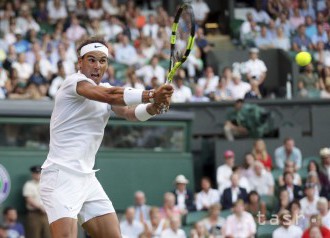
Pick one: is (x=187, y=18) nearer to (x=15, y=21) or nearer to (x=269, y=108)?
(x=269, y=108)

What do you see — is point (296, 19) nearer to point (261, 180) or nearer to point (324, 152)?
point (324, 152)

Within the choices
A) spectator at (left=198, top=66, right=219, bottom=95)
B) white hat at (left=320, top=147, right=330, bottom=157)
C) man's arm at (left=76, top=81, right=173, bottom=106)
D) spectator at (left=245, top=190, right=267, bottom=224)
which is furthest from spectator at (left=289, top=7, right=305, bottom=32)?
man's arm at (left=76, top=81, right=173, bottom=106)

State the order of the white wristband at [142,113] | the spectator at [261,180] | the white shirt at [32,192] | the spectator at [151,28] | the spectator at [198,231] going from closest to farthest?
the white wristband at [142,113], the spectator at [198,231], the white shirt at [32,192], the spectator at [261,180], the spectator at [151,28]

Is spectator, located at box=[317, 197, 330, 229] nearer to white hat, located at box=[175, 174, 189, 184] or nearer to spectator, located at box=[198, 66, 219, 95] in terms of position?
white hat, located at box=[175, 174, 189, 184]

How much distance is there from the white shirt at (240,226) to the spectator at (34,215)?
8.23 feet

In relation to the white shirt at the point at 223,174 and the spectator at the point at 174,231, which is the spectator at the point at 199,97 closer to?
the white shirt at the point at 223,174

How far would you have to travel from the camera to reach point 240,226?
49.7 ft

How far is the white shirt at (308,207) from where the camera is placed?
15516 millimetres

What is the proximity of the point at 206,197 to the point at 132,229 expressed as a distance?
163 centimetres

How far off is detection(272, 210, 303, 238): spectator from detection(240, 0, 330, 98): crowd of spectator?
591cm

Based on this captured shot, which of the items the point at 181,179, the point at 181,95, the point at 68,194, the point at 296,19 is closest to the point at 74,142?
the point at 68,194

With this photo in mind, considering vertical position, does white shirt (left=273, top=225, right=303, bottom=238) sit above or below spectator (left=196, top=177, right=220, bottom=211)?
below

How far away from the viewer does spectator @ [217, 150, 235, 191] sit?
17.2m

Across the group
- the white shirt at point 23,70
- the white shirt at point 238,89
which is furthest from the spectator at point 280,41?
the white shirt at point 23,70
